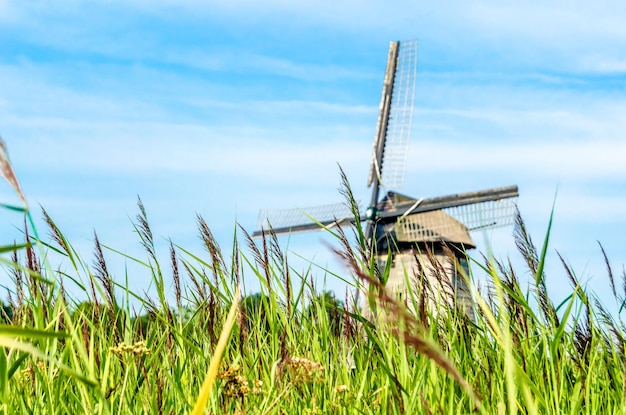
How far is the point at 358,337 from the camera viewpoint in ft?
11.0

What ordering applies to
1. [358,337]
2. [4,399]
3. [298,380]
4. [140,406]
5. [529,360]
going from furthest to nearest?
[358,337] < [529,360] < [140,406] < [298,380] < [4,399]

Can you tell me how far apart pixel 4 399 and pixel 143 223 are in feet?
4.29

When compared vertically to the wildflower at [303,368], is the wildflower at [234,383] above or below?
below

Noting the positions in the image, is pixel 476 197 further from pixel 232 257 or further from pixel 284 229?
pixel 232 257

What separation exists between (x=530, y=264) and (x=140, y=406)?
1.62 meters

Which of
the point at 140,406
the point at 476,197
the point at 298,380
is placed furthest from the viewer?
the point at 476,197

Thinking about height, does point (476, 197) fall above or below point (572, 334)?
above

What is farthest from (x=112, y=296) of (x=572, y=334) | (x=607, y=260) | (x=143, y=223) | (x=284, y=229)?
(x=284, y=229)

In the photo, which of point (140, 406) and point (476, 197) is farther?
point (476, 197)

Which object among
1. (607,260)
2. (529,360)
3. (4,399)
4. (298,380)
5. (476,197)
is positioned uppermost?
(476,197)

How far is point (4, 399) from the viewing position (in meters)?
1.82

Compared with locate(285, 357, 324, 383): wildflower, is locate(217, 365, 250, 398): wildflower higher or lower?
lower

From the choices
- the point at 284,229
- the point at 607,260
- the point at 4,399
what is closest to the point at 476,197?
the point at 284,229

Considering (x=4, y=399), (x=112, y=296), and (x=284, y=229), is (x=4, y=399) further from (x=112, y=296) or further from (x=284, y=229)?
(x=284, y=229)
